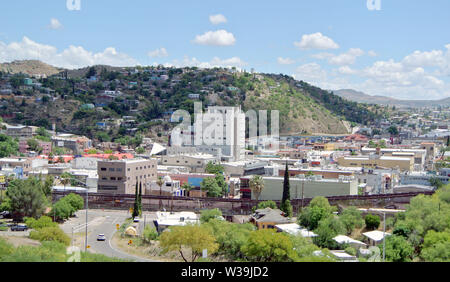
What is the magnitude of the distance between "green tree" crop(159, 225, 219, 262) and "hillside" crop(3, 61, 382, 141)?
55264 millimetres

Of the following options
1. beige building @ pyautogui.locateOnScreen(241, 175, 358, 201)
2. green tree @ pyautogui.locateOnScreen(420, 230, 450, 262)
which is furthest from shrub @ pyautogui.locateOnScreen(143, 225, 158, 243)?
beige building @ pyautogui.locateOnScreen(241, 175, 358, 201)

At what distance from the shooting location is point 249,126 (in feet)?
268

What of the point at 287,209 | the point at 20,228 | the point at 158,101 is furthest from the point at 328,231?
the point at 158,101

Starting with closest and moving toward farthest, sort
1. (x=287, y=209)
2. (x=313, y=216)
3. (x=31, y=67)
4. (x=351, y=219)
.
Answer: (x=351, y=219) < (x=313, y=216) < (x=287, y=209) < (x=31, y=67)

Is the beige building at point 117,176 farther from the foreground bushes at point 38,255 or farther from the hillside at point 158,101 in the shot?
the hillside at point 158,101

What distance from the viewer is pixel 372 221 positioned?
79.0ft

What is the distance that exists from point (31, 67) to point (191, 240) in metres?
123

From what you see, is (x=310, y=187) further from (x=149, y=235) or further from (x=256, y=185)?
(x=149, y=235)

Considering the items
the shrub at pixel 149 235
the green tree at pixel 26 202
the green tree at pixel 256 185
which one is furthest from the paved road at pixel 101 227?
the green tree at pixel 256 185

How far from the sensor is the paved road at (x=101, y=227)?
69.4 ft

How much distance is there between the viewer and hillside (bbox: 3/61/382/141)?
264 feet

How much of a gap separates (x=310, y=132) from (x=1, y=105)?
44.8 metres

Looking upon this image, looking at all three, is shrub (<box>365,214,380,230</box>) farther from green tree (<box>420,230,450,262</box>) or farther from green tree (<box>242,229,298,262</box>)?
green tree (<box>242,229,298,262</box>)
